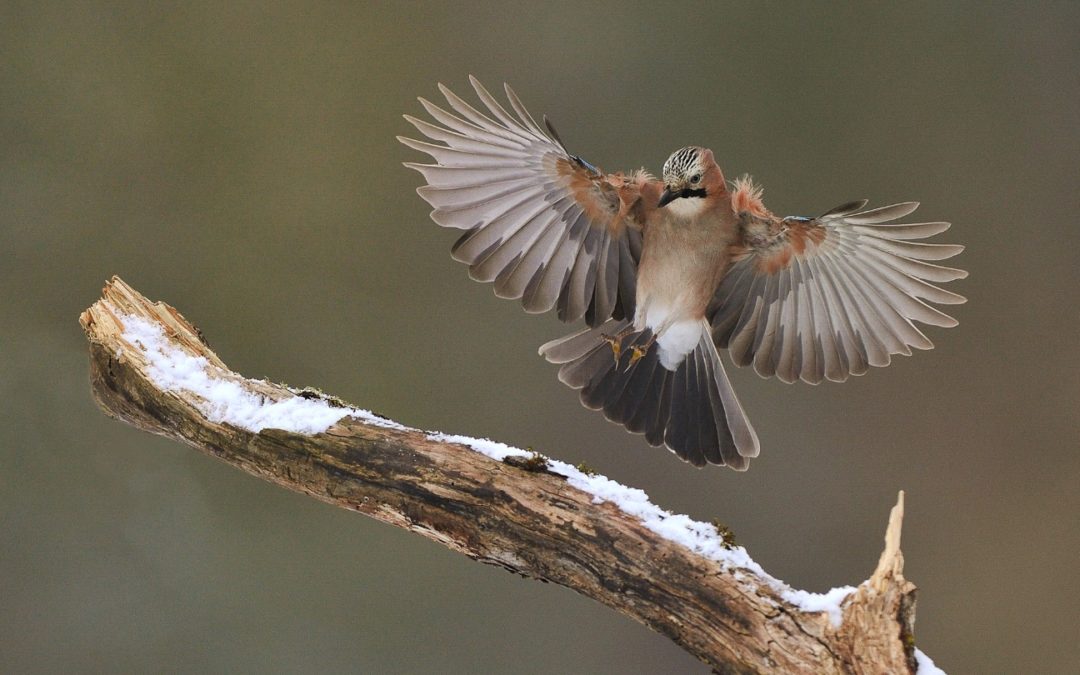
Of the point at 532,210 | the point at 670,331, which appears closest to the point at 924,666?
the point at 670,331

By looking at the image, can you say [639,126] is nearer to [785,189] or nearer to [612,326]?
[785,189]

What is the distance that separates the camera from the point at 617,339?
2.48 meters

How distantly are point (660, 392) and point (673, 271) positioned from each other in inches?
12.5

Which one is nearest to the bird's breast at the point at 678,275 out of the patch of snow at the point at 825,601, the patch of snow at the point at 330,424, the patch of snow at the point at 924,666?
the patch of snow at the point at 330,424

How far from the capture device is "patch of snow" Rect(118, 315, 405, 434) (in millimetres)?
1970

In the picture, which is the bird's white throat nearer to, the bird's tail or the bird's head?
the bird's head

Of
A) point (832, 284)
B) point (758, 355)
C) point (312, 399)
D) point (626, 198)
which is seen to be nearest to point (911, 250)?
point (832, 284)

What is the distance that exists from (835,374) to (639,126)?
1841mm

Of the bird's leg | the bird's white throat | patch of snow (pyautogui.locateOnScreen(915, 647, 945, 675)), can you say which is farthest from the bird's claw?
patch of snow (pyautogui.locateOnScreen(915, 647, 945, 675))

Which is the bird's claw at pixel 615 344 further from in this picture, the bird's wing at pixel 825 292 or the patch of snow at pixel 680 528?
the patch of snow at pixel 680 528

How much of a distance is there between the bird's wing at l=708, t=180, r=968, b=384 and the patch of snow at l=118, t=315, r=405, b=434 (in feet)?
3.25

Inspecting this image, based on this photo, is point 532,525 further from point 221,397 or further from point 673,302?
point 673,302

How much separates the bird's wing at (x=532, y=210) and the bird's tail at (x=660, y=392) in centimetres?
9

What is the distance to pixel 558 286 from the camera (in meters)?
2.44
